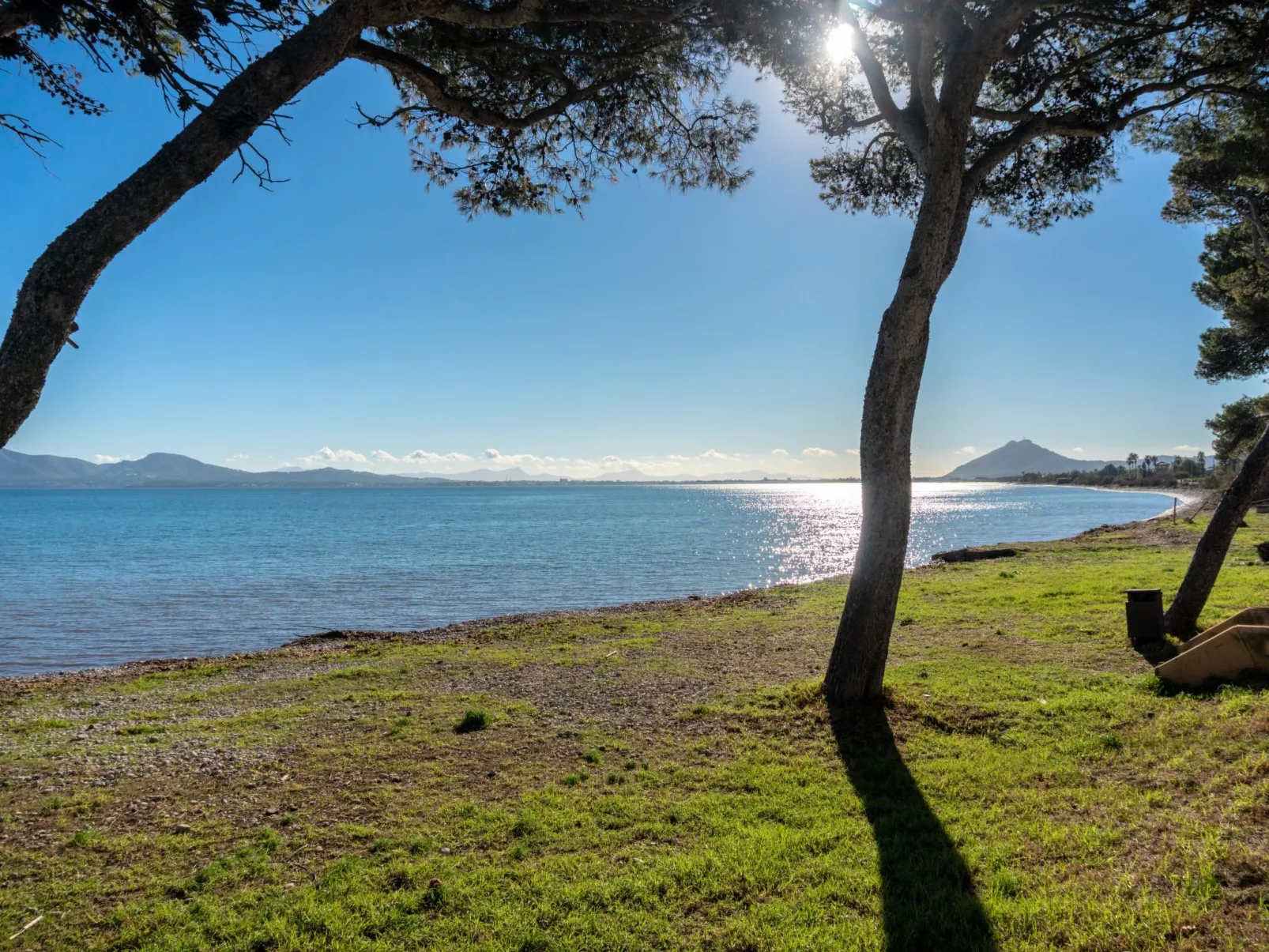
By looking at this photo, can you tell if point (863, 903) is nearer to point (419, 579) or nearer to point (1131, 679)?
point (1131, 679)

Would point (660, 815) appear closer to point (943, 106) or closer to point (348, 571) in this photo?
point (943, 106)

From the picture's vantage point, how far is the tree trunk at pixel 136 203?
3.36 m

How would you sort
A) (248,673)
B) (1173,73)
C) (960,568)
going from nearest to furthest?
(1173,73) < (248,673) < (960,568)

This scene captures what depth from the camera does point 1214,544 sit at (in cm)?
984

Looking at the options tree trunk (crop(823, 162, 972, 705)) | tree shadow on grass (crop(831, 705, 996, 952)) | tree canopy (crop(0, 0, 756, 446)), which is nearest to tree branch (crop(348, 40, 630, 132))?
tree canopy (crop(0, 0, 756, 446))

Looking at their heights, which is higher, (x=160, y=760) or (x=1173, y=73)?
(x=1173, y=73)

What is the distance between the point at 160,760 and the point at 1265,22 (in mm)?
15686

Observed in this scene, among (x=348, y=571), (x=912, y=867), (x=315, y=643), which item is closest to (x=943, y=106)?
(x=912, y=867)

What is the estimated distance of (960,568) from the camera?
2397 cm

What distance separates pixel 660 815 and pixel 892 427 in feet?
15.2

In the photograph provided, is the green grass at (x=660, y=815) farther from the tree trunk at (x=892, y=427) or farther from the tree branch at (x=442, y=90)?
the tree branch at (x=442, y=90)

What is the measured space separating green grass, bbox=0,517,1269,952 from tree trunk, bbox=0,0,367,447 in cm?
330

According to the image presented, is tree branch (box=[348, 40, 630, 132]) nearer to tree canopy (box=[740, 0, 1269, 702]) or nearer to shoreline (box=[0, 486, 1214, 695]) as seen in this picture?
tree canopy (box=[740, 0, 1269, 702])

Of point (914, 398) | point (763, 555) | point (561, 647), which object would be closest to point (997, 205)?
point (914, 398)
